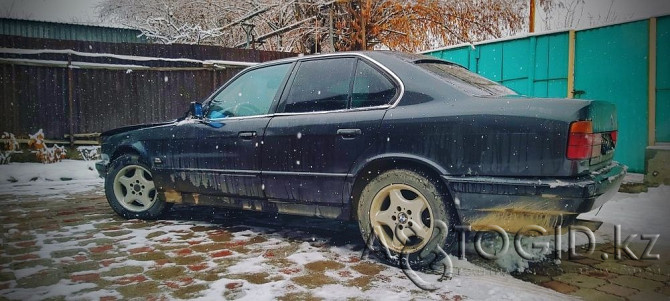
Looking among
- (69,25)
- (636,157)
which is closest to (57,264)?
(636,157)

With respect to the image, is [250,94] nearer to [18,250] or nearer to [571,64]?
[18,250]

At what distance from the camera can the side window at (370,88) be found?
10.7 ft

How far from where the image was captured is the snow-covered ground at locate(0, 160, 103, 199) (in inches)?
256

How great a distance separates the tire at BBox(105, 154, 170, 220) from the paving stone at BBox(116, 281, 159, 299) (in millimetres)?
1912

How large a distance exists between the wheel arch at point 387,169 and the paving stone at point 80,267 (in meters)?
1.86

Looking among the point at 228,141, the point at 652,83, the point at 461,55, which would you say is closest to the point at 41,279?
the point at 228,141

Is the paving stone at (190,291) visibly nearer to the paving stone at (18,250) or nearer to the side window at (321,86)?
the side window at (321,86)

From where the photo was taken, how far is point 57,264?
126 inches

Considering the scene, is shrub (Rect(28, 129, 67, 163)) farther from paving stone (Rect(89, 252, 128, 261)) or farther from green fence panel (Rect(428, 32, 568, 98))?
green fence panel (Rect(428, 32, 568, 98))

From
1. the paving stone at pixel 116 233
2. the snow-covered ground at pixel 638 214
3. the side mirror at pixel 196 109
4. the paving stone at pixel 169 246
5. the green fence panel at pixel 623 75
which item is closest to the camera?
the paving stone at pixel 169 246

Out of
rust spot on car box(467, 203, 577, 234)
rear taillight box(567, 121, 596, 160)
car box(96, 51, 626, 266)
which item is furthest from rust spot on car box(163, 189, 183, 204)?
rear taillight box(567, 121, 596, 160)

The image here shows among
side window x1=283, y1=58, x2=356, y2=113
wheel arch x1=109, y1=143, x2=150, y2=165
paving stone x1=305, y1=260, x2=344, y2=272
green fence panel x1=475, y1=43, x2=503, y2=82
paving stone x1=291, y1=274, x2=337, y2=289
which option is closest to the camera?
paving stone x1=291, y1=274, x2=337, y2=289

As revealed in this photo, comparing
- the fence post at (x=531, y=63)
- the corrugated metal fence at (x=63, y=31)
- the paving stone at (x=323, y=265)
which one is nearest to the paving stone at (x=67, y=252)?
the paving stone at (x=323, y=265)

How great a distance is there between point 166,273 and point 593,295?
2652 millimetres
